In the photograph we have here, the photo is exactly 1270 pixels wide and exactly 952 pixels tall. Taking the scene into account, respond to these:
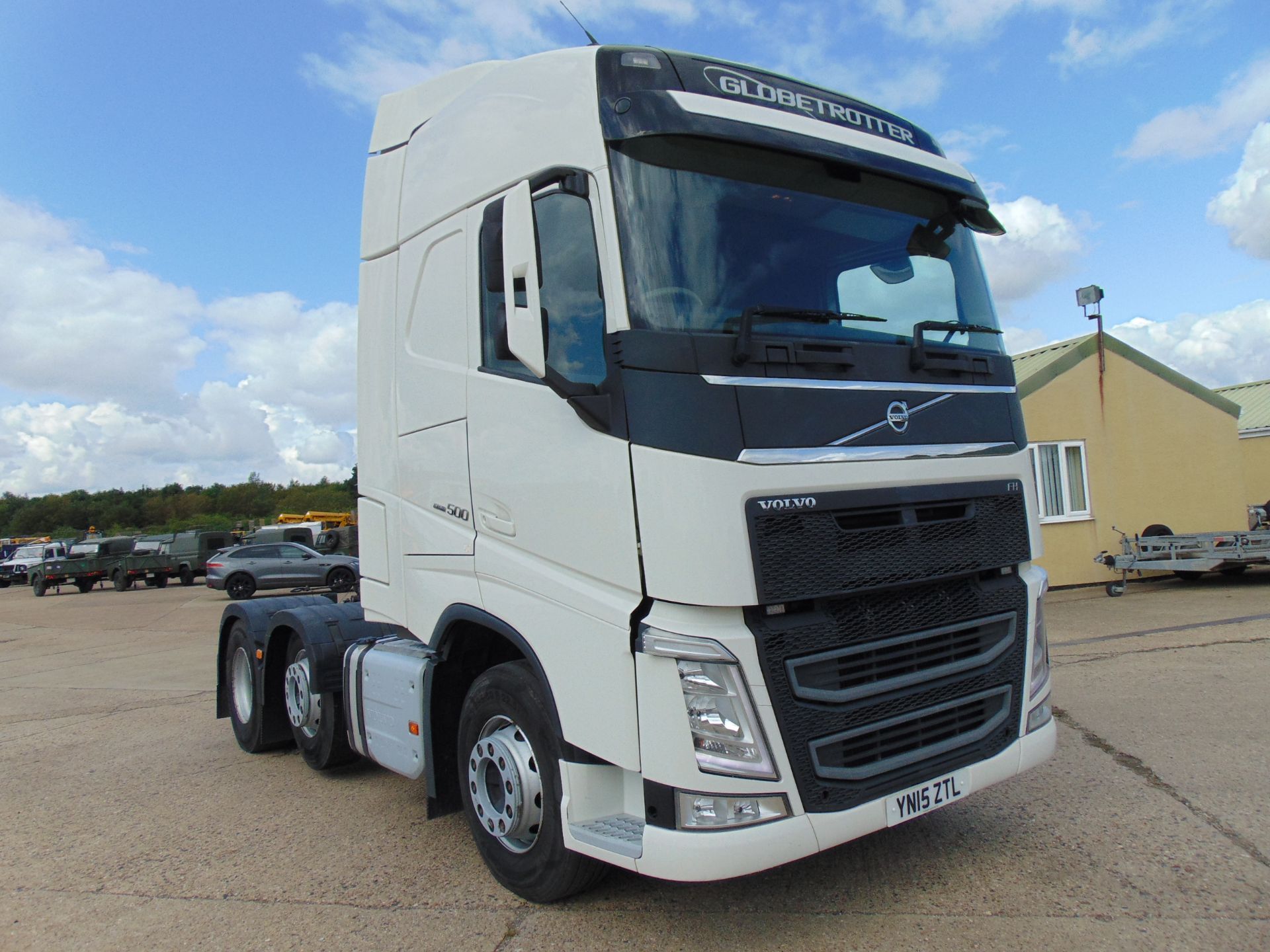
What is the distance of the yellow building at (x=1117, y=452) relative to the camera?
1434cm

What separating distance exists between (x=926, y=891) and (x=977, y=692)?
2.64 ft

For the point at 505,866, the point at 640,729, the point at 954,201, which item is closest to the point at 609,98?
the point at 954,201

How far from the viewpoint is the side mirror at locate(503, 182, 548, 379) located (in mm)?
3213

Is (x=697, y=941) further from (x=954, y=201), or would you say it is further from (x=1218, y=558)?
(x=1218, y=558)

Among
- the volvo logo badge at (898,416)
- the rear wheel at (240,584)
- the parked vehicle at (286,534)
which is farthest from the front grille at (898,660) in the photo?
the parked vehicle at (286,534)

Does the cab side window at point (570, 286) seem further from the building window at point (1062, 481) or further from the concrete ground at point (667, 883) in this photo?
the building window at point (1062, 481)

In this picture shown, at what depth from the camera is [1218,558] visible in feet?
42.4

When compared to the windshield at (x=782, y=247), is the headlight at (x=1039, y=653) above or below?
below

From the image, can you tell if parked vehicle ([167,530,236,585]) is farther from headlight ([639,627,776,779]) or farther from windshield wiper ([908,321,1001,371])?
headlight ([639,627,776,779])

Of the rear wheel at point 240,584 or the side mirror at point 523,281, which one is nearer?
the side mirror at point 523,281

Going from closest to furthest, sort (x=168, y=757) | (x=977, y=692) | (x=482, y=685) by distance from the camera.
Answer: (x=977, y=692) → (x=482, y=685) → (x=168, y=757)

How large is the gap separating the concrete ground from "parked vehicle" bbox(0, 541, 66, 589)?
4031 centimetres

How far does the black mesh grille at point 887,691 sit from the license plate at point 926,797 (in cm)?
3

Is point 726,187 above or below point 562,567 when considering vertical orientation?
above
